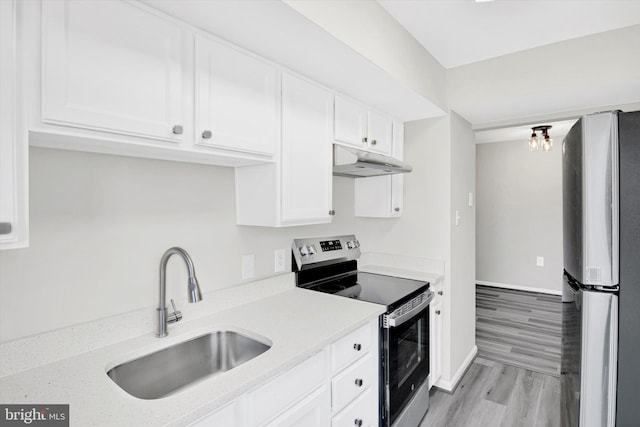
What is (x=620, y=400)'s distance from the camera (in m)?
1.34

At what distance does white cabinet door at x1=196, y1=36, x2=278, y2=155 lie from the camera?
126 centimetres

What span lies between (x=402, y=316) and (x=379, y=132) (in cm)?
128

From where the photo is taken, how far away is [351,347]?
1554 millimetres

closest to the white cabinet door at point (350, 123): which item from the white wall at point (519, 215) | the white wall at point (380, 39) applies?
the white wall at point (380, 39)

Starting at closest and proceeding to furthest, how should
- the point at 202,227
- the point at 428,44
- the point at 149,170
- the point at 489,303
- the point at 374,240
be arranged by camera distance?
the point at 149,170 → the point at 202,227 → the point at 428,44 → the point at 374,240 → the point at 489,303

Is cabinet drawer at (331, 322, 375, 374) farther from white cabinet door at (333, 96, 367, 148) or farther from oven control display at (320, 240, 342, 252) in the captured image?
white cabinet door at (333, 96, 367, 148)

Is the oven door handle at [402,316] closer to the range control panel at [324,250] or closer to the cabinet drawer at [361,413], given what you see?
the cabinet drawer at [361,413]

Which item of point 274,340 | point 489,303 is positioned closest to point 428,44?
point 274,340

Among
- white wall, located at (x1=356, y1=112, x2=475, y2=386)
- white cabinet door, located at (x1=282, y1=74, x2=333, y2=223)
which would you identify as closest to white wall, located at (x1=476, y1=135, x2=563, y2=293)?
white wall, located at (x1=356, y1=112, x2=475, y2=386)

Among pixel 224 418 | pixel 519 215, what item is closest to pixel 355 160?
pixel 224 418

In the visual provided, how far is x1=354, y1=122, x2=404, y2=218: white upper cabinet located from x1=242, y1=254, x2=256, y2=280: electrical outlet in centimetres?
111

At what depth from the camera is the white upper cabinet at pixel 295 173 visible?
1626mm

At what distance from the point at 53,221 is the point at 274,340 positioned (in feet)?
2.94

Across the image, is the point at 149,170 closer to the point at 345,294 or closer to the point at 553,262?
the point at 345,294
